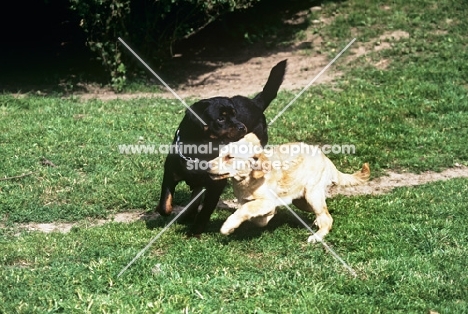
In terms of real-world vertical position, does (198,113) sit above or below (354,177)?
above

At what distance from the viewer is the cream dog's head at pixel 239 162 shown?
17.7 ft

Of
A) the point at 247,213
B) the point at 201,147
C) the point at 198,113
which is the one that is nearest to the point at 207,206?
the point at 247,213

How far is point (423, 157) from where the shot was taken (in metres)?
8.23

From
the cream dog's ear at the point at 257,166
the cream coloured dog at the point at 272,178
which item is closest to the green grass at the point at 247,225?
the cream coloured dog at the point at 272,178

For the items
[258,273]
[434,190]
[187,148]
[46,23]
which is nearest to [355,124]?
[434,190]

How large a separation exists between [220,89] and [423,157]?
538cm

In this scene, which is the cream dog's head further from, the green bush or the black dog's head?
the green bush

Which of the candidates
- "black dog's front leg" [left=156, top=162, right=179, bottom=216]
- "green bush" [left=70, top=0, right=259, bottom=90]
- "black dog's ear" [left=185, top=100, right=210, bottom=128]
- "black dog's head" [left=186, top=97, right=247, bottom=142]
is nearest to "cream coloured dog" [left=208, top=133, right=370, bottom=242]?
"black dog's head" [left=186, top=97, right=247, bottom=142]

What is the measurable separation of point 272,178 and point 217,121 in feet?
2.67

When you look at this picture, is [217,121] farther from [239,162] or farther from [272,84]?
[272,84]

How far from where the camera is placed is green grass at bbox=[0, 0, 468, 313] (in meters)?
4.52

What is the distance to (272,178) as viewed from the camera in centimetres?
580

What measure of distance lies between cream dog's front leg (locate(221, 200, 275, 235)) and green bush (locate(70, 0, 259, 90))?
6.62 m

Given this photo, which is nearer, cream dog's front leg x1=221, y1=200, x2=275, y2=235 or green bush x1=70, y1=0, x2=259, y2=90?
cream dog's front leg x1=221, y1=200, x2=275, y2=235
